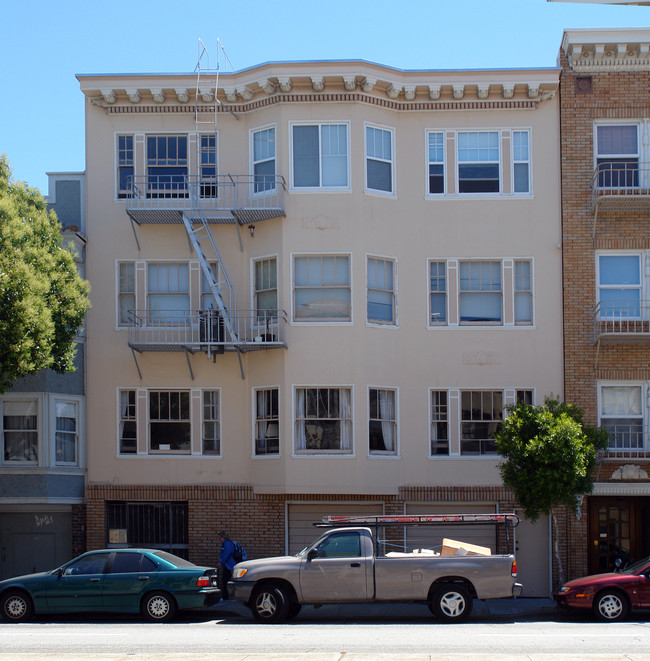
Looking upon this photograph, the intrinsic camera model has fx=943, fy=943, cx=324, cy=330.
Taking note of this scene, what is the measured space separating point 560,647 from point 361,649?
9.22ft

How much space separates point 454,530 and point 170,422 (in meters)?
6.88

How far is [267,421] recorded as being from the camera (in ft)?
69.8

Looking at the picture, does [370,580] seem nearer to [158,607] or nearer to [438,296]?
[158,607]

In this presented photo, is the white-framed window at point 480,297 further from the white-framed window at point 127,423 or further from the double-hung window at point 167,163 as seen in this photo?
the white-framed window at point 127,423

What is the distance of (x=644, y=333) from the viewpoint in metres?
20.5

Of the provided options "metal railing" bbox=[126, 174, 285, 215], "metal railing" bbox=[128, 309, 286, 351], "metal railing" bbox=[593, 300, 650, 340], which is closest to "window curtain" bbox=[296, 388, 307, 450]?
"metal railing" bbox=[128, 309, 286, 351]

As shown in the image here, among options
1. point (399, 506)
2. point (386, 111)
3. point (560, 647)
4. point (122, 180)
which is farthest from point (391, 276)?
point (560, 647)

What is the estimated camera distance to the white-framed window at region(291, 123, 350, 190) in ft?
70.2

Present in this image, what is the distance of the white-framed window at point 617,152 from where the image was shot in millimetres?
21797

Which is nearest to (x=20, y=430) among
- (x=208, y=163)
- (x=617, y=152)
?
(x=208, y=163)

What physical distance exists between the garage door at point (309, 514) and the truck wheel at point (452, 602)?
529 centimetres

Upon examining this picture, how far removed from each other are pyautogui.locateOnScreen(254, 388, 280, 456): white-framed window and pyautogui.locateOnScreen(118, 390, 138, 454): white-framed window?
2855mm

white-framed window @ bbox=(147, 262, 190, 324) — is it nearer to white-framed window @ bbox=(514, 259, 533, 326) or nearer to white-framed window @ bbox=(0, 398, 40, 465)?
white-framed window @ bbox=(0, 398, 40, 465)

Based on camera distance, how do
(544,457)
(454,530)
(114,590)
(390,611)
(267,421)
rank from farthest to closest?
(267,421)
(454,530)
(544,457)
(390,611)
(114,590)
